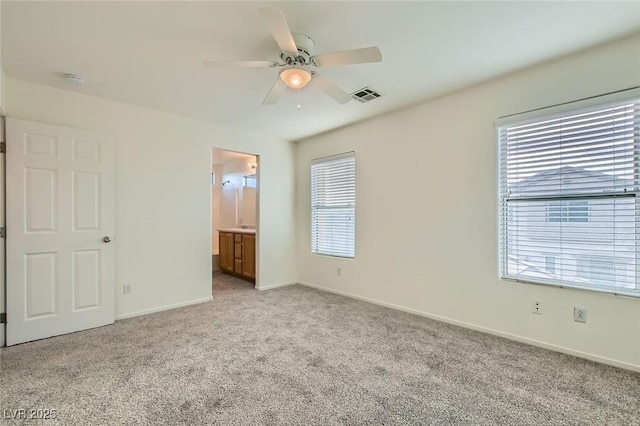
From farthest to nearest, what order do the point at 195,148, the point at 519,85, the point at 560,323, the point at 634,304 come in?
the point at 195,148 → the point at 519,85 → the point at 560,323 → the point at 634,304

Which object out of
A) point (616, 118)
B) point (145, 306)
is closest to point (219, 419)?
point (145, 306)

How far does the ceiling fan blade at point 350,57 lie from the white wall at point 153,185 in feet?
8.55

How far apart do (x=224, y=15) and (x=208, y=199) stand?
2630 mm

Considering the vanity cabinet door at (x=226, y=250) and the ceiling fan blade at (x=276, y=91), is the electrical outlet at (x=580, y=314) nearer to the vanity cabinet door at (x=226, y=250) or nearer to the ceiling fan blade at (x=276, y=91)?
the ceiling fan blade at (x=276, y=91)

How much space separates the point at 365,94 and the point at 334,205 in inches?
73.7

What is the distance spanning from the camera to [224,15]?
192 centimetres

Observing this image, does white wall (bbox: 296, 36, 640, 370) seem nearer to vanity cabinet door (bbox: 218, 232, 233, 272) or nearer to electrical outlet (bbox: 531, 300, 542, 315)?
electrical outlet (bbox: 531, 300, 542, 315)

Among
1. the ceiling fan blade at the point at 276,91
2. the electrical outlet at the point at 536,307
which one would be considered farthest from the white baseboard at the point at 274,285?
the electrical outlet at the point at 536,307

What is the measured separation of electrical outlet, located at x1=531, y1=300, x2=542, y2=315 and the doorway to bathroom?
3.66m

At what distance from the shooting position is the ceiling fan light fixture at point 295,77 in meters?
2.16

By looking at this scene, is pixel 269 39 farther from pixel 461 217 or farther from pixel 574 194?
pixel 574 194

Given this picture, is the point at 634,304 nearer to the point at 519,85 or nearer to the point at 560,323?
the point at 560,323

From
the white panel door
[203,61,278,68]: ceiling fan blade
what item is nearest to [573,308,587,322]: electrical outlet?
[203,61,278,68]: ceiling fan blade

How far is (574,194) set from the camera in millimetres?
2467
